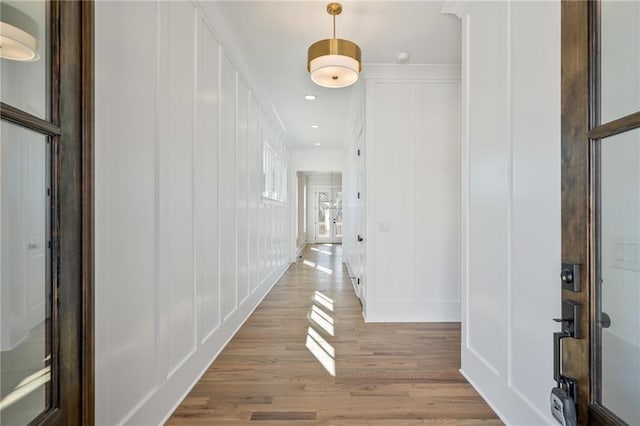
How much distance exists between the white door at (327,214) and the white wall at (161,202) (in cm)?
998

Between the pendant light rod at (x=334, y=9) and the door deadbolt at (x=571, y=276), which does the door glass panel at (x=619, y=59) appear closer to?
the door deadbolt at (x=571, y=276)

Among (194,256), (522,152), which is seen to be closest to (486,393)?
(522,152)

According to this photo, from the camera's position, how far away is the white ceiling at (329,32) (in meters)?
2.54

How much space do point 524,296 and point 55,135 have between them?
2.11m

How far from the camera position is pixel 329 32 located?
9.34 ft

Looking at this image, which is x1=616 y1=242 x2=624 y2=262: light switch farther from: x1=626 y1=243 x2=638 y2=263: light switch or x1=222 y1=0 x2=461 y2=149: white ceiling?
x1=222 y1=0 x2=461 y2=149: white ceiling

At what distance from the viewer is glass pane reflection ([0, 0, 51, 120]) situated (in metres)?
0.91

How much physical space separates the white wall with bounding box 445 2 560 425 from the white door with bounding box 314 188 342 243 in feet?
35.4

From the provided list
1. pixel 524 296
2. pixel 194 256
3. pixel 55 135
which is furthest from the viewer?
pixel 194 256

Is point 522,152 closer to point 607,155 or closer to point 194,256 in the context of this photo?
point 607,155

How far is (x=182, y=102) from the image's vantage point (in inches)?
80.0

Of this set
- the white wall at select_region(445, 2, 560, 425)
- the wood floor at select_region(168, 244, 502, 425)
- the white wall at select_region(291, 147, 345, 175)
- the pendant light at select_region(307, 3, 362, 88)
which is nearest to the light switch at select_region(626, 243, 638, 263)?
the white wall at select_region(445, 2, 560, 425)

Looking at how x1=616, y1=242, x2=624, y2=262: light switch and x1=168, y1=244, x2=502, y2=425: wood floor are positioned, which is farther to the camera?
x1=168, y1=244, x2=502, y2=425: wood floor

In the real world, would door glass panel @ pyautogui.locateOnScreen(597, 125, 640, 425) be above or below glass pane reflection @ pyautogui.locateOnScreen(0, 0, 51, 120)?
below
